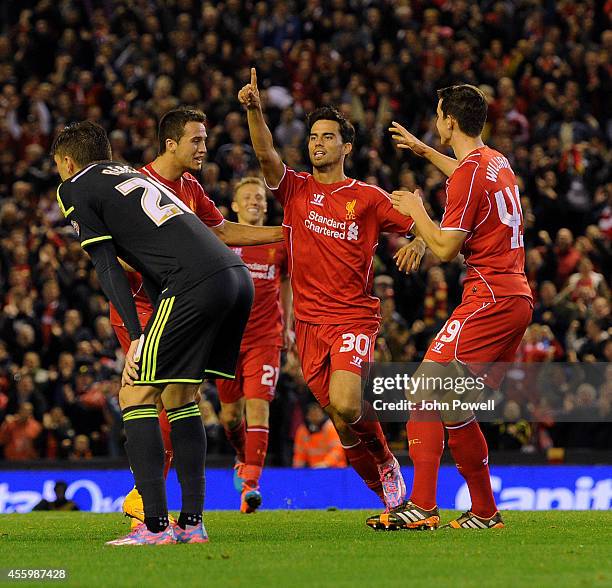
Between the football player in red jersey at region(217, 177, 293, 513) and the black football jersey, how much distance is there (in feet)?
15.2

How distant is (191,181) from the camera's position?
9992 millimetres

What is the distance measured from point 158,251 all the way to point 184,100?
47.7ft

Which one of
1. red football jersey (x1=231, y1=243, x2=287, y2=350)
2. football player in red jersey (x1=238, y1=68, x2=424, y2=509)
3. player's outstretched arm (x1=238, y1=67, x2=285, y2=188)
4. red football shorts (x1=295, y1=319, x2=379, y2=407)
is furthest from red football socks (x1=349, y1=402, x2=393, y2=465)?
red football jersey (x1=231, y1=243, x2=287, y2=350)

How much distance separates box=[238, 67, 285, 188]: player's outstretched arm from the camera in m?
9.04

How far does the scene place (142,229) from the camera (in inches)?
288

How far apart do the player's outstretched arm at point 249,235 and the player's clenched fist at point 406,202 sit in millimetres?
1427

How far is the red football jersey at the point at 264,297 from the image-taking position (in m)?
12.2

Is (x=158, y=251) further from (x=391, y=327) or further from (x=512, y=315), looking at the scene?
(x=391, y=327)

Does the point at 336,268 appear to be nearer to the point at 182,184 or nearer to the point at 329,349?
the point at 329,349

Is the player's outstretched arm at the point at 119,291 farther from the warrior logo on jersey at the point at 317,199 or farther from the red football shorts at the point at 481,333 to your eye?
the warrior logo on jersey at the point at 317,199

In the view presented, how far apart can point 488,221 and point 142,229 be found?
245 cm

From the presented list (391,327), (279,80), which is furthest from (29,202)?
(391,327)

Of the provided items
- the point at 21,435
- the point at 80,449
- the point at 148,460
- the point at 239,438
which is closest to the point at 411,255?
the point at 148,460

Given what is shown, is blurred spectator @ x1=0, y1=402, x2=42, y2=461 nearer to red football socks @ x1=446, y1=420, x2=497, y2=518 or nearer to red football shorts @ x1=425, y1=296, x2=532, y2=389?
red football socks @ x1=446, y1=420, x2=497, y2=518
